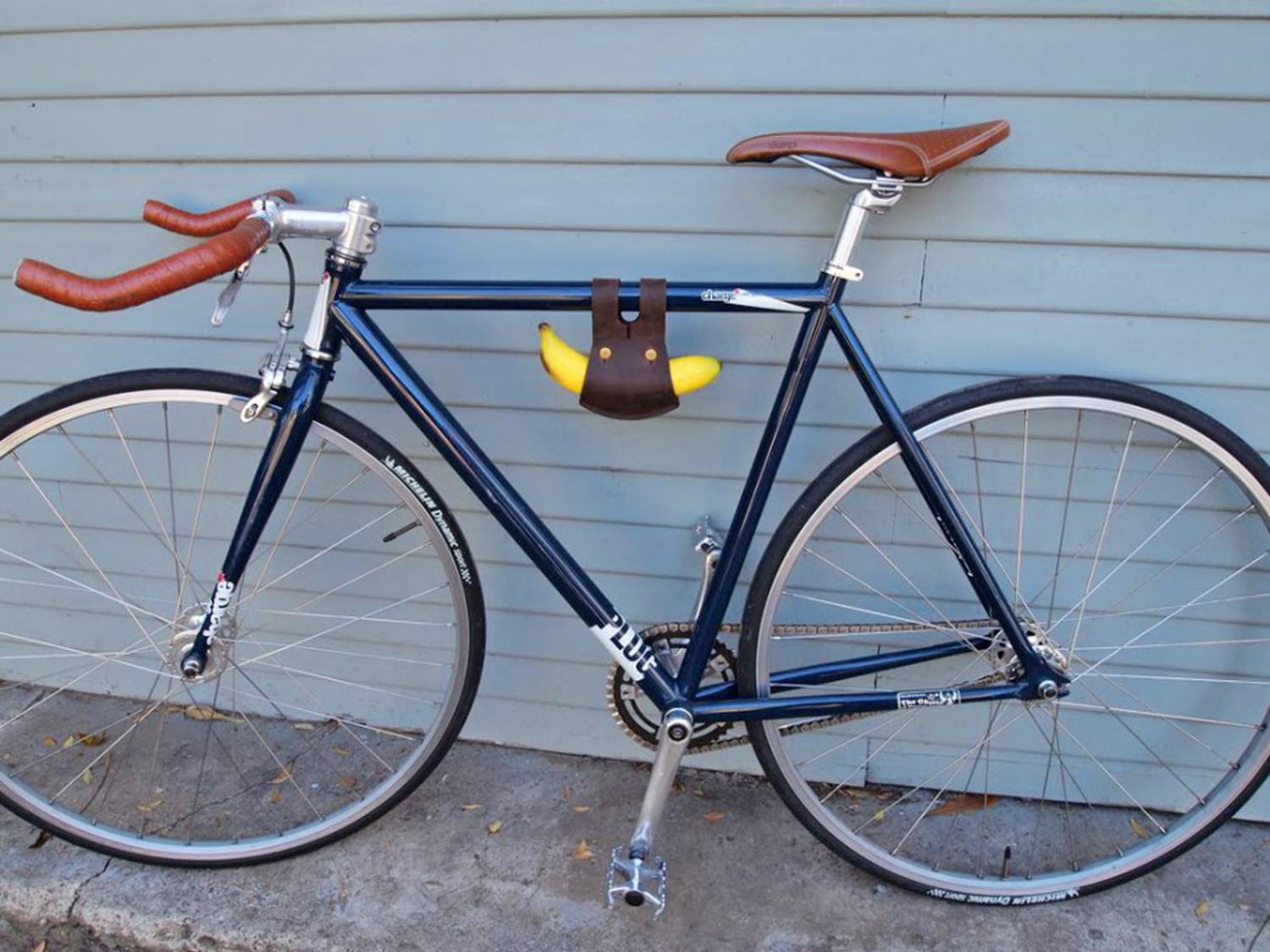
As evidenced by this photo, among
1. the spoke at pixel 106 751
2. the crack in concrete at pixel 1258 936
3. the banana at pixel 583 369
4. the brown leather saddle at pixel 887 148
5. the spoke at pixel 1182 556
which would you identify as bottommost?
the spoke at pixel 106 751

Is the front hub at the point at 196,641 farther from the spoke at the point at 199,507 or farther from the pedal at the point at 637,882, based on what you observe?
the pedal at the point at 637,882

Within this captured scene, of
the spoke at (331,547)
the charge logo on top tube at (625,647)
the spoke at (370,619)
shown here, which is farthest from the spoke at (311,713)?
the charge logo on top tube at (625,647)

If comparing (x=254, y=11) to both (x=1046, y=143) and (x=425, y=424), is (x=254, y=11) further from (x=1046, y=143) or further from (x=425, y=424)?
(x=1046, y=143)

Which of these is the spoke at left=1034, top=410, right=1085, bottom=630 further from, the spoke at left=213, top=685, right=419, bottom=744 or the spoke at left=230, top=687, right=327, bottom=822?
the spoke at left=230, top=687, right=327, bottom=822

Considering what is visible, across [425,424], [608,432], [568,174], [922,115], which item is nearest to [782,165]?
[922,115]

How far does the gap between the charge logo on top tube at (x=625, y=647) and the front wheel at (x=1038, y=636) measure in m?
0.23

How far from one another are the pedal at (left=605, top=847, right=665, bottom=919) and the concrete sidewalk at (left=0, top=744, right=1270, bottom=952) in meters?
0.05

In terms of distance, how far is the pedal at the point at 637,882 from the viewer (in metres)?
2.05

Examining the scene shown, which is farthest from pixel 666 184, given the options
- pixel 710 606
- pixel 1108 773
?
pixel 1108 773

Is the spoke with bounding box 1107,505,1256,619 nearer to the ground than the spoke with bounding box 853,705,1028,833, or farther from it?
farther from it

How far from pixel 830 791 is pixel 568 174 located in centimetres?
174

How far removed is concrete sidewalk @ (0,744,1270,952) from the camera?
2.20 meters

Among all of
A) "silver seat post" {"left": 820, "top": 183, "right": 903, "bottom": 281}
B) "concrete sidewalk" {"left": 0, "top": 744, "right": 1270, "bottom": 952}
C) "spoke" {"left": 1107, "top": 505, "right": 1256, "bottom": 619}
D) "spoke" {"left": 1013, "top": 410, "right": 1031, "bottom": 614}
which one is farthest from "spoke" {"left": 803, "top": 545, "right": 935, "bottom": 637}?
"silver seat post" {"left": 820, "top": 183, "right": 903, "bottom": 281}

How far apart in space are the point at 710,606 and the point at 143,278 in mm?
1275
